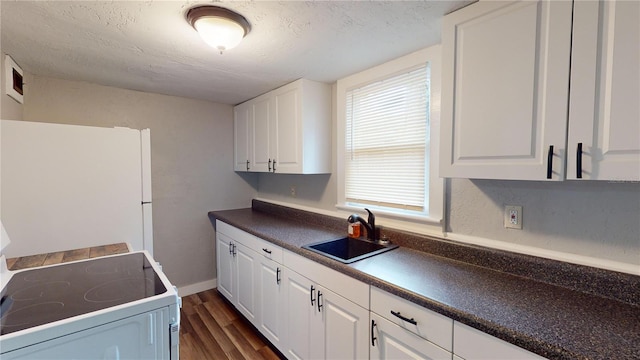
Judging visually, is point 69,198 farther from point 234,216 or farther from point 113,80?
point 234,216

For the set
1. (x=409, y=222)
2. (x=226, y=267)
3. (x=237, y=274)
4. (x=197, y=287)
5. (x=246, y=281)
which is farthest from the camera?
(x=197, y=287)

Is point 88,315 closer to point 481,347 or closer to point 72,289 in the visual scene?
point 72,289

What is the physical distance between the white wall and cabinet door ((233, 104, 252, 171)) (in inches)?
2.6

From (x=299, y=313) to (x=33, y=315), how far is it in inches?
48.8

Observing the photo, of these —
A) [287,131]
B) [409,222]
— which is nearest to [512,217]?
[409,222]

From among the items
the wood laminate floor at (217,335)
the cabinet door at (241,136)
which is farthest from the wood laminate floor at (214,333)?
the cabinet door at (241,136)

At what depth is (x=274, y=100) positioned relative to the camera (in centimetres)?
260

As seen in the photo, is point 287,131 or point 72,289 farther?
point 287,131

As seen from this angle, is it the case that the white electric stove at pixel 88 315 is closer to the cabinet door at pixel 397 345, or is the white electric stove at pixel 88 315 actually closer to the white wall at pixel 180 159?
the cabinet door at pixel 397 345

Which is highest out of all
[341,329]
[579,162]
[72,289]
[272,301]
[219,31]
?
[219,31]

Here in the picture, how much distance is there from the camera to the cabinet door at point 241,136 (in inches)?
119

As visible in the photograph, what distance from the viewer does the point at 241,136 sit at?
3.14 metres

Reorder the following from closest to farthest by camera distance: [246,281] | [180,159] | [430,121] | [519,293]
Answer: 1. [519,293]
2. [430,121]
3. [246,281]
4. [180,159]

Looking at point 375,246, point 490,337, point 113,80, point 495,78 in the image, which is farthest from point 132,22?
point 490,337
